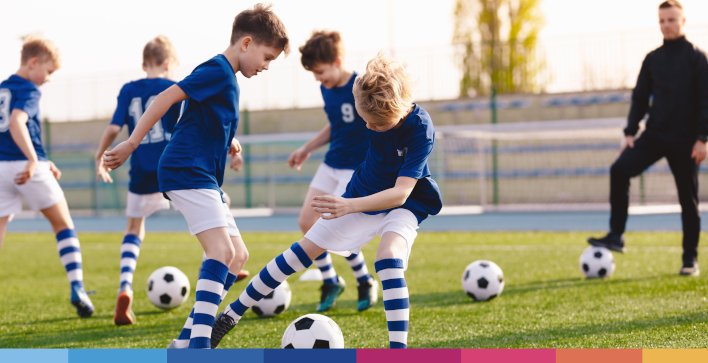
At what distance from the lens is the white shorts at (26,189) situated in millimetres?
4980

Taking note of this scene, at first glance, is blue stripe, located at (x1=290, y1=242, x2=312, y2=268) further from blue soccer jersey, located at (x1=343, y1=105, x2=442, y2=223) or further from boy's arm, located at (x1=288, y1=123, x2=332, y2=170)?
boy's arm, located at (x1=288, y1=123, x2=332, y2=170)

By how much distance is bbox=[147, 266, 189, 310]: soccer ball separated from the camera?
16.6ft

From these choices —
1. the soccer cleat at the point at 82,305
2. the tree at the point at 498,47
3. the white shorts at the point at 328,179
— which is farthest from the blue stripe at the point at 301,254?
the tree at the point at 498,47

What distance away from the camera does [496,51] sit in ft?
81.7

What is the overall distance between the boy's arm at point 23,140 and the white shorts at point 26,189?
3.8 inches

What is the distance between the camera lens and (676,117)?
19.4 feet

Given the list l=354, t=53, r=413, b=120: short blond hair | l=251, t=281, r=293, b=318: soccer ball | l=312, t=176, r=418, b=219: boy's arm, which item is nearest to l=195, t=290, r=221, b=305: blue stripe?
l=312, t=176, r=418, b=219: boy's arm

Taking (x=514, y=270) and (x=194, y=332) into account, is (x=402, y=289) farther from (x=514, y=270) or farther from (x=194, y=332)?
(x=514, y=270)

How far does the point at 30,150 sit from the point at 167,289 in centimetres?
123

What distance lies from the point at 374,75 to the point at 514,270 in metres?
4.21

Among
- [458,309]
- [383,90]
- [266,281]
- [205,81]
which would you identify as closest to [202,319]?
[266,281]

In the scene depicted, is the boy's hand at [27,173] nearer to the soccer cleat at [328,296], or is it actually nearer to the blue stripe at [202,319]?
the soccer cleat at [328,296]

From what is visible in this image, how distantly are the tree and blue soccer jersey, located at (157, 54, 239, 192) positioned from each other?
20.3 metres

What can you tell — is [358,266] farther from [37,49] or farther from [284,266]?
[37,49]
